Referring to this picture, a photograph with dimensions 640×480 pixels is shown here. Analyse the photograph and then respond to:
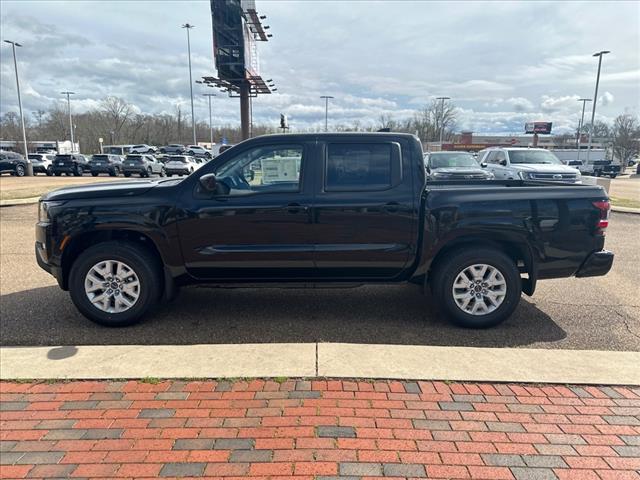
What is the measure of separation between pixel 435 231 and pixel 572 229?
52.9 inches

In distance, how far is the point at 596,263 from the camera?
4297mm

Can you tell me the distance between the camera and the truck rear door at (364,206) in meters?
4.16

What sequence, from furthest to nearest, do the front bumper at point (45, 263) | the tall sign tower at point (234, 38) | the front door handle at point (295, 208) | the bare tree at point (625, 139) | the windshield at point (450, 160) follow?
the bare tree at point (625, 139)
the tall sign tower at point (234, 38)
the windshield at point (450, 160)
the front bumper at point (45, 263)
the front door handle at point (295, 208)

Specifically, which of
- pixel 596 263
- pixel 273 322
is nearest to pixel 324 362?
pixel 273 322

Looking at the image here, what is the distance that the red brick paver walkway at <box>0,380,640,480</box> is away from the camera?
7.72 feet

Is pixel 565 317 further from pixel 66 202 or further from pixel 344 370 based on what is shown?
pixel 66 202

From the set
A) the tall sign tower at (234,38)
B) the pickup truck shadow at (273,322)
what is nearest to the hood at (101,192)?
the pickup truck shadow at (273,322)

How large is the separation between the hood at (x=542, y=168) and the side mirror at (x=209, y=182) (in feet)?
41.0

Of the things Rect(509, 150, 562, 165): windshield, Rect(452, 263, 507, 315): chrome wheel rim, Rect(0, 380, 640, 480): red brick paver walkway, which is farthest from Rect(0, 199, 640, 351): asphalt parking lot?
Rect(509, 150, 562, 165): windshield

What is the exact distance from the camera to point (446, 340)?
13.2 ft

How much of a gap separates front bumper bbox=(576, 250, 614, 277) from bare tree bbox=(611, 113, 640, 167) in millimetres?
69267

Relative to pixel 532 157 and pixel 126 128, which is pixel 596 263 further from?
pixel 126 128

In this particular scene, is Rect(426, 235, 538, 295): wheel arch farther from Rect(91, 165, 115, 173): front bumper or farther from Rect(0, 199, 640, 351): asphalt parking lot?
Rect(91, 165, 115, 173): front bumper

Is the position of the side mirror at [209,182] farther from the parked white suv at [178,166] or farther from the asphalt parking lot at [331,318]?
the parked white suv at [178,166]
